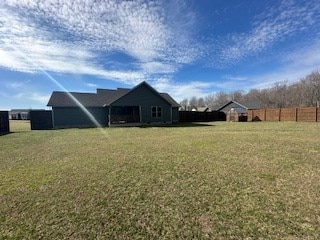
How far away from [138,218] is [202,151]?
4978 mm

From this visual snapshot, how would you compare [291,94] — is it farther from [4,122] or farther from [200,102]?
[4,122]

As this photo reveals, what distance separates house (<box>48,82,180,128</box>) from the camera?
71.9 feet

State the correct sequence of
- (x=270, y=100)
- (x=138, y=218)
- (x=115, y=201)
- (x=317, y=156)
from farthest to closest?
(x=270, y=100) < (x=317, y=156) < (x=115, y=201) < (x=138, y=218)

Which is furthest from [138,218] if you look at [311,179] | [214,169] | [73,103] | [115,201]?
[73,103]

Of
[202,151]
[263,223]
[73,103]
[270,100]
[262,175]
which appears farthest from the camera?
[270,100]

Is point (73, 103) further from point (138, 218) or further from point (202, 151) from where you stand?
point (138, 218)

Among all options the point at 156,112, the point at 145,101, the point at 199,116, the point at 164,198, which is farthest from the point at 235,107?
the point at 164,198

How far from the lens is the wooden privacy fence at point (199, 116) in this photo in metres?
30.6

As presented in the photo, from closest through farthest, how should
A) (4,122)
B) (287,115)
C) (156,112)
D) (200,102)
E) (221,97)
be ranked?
1. (4,122)
2. (156,112)
3. (287,115)
4. (221,97)
5. (200,102)

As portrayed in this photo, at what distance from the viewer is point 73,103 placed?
22.4 meters

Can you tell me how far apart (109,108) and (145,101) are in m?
4.20

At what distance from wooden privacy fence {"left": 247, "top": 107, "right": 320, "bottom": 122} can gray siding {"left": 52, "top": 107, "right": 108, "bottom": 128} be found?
20.8 metres

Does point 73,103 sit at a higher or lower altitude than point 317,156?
higher

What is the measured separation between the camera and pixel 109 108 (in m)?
23.3
